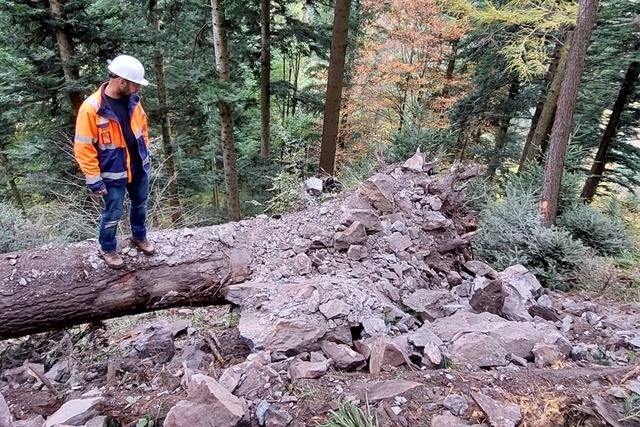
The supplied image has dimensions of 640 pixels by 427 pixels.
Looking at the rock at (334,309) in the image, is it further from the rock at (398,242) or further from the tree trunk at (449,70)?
the tree trunk at (449,70)

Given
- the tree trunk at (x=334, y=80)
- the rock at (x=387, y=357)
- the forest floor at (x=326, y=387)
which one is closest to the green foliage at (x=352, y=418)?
the forest floor at (x=326, y=387)

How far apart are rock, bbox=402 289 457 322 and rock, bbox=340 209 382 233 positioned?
97 centimetres

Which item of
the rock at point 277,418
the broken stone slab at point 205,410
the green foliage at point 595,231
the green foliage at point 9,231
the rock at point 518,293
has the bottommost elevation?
the green foliage at point 9,231

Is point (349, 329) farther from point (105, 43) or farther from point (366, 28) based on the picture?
point (366, 28)

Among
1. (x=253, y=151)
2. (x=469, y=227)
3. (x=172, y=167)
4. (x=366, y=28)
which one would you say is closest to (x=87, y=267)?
(x=469, y=227)

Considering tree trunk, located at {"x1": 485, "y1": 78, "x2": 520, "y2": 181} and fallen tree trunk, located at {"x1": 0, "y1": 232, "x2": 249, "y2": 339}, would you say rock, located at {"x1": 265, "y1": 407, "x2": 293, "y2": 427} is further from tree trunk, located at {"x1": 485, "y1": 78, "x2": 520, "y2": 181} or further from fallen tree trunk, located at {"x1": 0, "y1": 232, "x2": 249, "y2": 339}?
tree trunk, located at {"x1": 485, "y1": 78, "x2": 520, "y2": 181}

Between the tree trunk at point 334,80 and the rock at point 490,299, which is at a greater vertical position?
the tree trunk at point 334,80

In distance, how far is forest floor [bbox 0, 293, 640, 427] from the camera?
95.1 inches

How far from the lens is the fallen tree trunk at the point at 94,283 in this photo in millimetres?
3672

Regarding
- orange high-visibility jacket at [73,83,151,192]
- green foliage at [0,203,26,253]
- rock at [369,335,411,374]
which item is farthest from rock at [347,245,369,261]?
green foliage at [0,203,26,253]

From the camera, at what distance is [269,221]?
200 inches

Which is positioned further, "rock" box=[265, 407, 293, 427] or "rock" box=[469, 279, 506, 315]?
"rock" box=[469, 279, 506, 315]

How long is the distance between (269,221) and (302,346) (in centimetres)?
206

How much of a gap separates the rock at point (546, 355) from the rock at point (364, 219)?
2.19 meters
